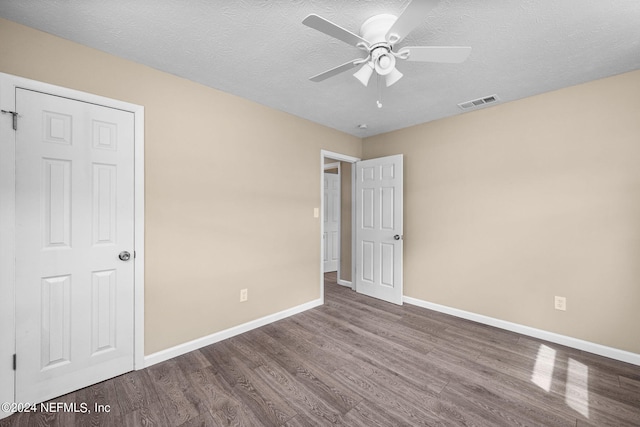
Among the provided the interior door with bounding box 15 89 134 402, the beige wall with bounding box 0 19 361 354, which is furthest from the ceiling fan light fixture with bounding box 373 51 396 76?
the interior door with bounding box 15 89 134 402

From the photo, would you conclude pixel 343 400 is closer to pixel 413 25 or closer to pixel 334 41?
pixel 413 25

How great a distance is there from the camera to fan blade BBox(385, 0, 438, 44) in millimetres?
1181

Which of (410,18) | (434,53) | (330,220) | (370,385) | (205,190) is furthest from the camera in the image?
(330,220)

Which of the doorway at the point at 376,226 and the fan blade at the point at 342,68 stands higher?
the fan blade at the point at 342,68

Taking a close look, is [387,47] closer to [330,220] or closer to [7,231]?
[7,231]

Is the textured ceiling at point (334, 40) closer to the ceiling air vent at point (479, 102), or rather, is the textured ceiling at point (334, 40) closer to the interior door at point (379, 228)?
the ceiling air vent at point (479, 102)

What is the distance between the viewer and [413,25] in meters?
1.37

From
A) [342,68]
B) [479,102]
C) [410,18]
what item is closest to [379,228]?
[479,102]

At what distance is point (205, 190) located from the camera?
8.40ft

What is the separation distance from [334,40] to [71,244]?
239 centimetres

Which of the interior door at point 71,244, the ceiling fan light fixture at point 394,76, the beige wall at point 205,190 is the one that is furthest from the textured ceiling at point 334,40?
the interior door at point 71,244

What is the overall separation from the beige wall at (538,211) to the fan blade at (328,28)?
231cm

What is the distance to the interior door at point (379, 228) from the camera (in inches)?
146

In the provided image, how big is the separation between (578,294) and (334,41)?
3171mm
